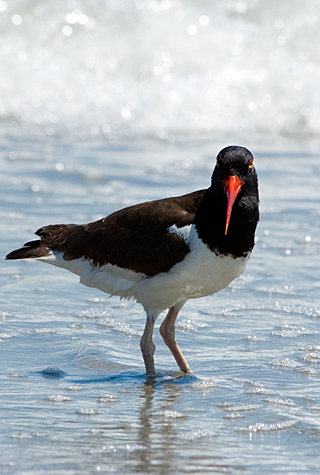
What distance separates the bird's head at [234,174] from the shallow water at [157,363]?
1.01 m

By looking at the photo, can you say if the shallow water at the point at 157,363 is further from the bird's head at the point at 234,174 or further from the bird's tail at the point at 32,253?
the bird's head at the point at 234,174

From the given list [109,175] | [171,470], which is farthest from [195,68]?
[171,470]

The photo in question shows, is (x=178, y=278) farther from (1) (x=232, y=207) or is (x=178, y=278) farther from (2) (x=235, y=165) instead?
(2) (x=235, y=165)

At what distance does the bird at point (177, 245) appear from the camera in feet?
15.1

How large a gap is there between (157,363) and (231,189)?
1387 millimetres

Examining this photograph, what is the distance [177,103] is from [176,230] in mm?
8950

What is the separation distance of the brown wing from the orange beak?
28 centimetres

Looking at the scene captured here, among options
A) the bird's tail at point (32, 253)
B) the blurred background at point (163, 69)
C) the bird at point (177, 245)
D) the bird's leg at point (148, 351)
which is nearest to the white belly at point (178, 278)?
the bird at point (177, 245)

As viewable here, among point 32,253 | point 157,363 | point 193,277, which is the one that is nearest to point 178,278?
→ point 193,277

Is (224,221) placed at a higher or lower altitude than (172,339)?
higher

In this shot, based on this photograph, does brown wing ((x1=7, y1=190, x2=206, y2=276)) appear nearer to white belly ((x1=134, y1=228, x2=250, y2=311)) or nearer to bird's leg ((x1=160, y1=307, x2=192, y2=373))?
white belly ((x1=134, y1=228, x2=250, y2=311))

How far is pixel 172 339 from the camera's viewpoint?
5.04 meters

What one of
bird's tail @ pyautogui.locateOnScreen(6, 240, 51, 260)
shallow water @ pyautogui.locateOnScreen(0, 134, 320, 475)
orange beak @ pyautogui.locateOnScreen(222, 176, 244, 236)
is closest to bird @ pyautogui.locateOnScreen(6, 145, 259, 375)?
orange beak @ pyautogui.locateOnScreen(222, 176, 244, 236)

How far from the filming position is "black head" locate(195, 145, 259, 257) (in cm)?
459
